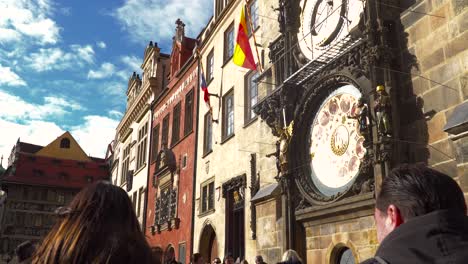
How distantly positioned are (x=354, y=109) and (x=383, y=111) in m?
1.06

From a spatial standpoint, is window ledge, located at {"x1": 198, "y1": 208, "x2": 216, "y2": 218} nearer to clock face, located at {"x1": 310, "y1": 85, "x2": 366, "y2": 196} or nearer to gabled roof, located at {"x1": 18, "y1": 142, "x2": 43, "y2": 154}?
clock face, located at {"x1": 310, "y1": 85, "x2": 366, "y2": 196}

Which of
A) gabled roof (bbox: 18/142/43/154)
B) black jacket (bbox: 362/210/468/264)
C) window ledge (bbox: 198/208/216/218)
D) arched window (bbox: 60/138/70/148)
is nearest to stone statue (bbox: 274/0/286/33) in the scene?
window ledge (bbox: 198/208/216/218)

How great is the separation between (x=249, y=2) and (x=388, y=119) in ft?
35.3

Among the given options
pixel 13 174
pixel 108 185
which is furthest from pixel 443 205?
pixel 13 174

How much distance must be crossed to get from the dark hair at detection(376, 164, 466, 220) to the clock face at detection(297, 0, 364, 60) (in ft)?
23.4

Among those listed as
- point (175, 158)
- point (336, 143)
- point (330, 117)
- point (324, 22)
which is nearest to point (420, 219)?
point (336, 143)

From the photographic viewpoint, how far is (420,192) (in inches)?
63.7

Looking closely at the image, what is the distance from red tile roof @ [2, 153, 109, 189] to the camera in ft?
162

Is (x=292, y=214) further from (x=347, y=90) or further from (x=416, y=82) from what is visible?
(x=416, y=82)

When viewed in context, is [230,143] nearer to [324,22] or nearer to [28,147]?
[324,22]

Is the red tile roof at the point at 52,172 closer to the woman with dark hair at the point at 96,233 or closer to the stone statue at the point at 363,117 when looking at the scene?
the stone statue at the point at 363,117

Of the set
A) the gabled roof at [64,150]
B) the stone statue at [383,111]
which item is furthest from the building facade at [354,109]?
the gabled roof at [64,150]

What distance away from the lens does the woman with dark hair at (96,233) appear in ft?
5.33

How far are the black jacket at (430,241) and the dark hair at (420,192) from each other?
7 centimetres
